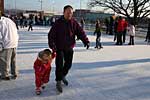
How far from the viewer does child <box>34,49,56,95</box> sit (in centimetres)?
637

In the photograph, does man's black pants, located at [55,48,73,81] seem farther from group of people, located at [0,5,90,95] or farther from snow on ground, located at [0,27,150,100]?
snow on ground, located at [0,27,150,100]

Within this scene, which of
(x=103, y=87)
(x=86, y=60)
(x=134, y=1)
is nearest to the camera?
(x=103, y=87)

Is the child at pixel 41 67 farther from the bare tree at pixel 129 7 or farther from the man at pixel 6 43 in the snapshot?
the bare tree at pixel 129 7

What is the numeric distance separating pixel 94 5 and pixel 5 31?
43.5 m

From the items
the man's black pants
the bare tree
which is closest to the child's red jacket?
the man's black pants

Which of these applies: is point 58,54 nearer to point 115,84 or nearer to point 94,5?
point 115,84

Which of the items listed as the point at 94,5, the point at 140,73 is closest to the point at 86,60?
the point at 140,73

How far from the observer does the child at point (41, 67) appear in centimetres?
637

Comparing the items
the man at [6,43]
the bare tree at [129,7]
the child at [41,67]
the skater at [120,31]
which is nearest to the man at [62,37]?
the child at [41,67]

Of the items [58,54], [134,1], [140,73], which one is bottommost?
[140,73]

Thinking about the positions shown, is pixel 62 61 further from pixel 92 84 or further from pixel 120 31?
pixel 120 31

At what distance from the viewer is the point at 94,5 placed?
50.1 meters

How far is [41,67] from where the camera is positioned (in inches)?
254

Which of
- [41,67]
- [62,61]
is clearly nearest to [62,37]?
[62,61]
